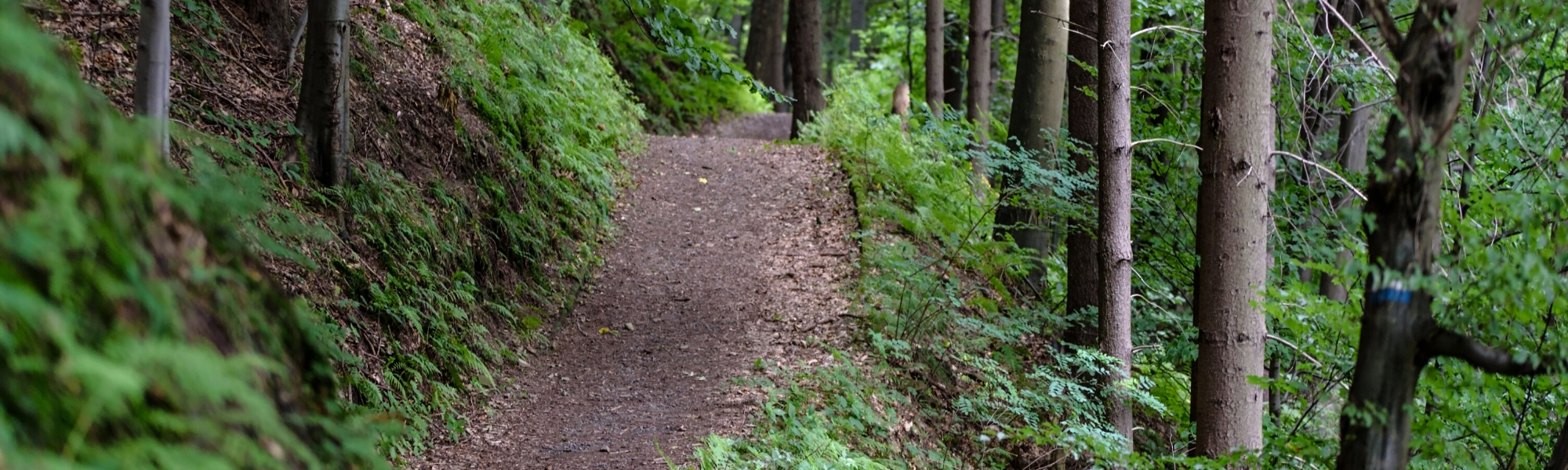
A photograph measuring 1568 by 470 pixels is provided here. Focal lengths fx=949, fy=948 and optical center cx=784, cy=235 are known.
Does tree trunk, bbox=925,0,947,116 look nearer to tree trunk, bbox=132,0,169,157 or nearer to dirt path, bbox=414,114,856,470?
dirt path, bbox=414,114,856,470

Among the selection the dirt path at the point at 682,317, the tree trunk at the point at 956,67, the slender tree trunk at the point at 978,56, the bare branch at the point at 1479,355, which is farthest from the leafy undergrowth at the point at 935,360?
the tree trunk at the point at 956,67

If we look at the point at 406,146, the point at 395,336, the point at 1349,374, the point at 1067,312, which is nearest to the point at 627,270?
the point at 406,146

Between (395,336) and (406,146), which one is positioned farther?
(406,146)

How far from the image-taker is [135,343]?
145cm

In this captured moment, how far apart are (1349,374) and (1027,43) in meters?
5.61

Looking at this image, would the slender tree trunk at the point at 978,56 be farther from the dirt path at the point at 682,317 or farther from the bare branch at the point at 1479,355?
the bare branch at the point at 1479,355

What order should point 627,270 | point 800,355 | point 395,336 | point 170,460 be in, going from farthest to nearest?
point 627,270
point 800,355
point 395,336
point 170,460

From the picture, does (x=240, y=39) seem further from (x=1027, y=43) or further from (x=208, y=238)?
(x=1027, y=43)

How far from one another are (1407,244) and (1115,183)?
355 centimetres

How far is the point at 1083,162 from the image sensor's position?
834 centimetres

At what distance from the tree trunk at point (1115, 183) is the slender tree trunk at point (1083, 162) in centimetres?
116

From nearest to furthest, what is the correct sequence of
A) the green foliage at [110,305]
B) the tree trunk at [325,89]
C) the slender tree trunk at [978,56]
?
the green foliage at [110,305] < the tree trunk at [325,89] < the slender tree trunk at [978,56]

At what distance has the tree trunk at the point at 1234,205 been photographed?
4992 millimetres

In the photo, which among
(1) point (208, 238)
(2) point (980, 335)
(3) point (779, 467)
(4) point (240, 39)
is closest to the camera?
(1) point (208, 238)
